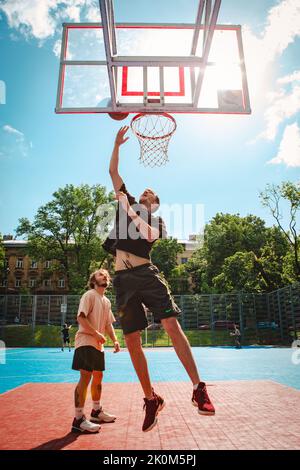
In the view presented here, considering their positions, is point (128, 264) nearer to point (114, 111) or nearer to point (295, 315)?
point (114, 111)

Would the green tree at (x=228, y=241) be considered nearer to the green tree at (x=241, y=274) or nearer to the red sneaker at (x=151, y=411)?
the green tree at (x=241, y=274)

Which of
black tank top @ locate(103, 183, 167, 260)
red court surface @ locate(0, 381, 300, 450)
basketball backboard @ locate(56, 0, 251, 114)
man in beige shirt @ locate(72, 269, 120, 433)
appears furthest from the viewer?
basketball backboard @ locate(56, 0, 251, 114)

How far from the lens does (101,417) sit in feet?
18.1

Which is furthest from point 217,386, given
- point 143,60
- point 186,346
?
point 143,60

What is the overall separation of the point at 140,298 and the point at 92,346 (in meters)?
2.13

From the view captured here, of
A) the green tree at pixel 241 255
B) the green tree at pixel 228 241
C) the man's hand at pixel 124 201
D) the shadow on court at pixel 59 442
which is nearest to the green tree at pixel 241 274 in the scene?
the green tree at pixel 241 255

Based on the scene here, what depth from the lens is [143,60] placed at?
5918 mm

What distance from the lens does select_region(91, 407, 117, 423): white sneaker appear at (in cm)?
548

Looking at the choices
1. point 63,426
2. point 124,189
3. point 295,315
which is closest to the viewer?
point 124,189

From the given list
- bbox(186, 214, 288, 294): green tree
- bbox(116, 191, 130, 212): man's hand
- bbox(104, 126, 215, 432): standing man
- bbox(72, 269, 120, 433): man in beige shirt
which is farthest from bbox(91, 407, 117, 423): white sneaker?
bbox(186, 214, 288, 294): green tree

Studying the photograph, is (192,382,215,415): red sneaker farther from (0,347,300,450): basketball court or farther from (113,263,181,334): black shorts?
(0,347,300,450): basketball court

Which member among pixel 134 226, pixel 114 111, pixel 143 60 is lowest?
pixel 134 226
